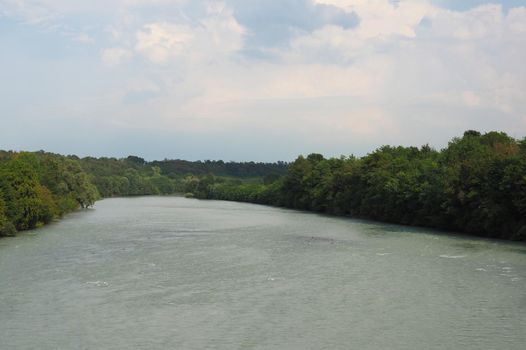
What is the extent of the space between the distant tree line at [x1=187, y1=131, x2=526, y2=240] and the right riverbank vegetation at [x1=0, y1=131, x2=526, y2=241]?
3.6 inches

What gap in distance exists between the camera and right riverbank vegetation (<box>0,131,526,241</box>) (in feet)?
160

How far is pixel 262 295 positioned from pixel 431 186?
3938cm

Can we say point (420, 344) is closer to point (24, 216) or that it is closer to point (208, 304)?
point (208, 304)

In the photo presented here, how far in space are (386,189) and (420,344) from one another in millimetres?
52679

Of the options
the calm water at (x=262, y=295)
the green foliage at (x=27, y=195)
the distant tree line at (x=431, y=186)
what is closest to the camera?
the calm water at (x=262, y=295)

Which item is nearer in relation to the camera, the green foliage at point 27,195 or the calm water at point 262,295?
the calm water at point 262,295

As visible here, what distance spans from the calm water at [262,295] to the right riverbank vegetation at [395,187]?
5.00 metres

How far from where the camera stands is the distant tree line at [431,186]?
159 ft

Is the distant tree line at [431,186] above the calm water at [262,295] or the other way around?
above

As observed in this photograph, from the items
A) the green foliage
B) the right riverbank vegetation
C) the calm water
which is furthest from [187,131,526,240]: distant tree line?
the green foliage

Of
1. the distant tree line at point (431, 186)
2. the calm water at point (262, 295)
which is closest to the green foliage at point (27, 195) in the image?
the calm water at point (262, 295)

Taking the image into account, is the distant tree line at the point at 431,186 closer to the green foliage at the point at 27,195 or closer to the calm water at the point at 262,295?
the calm water at the point at 262,295

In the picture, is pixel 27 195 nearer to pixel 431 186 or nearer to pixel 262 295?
pixel 262 295

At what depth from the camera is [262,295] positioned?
26.0 m
